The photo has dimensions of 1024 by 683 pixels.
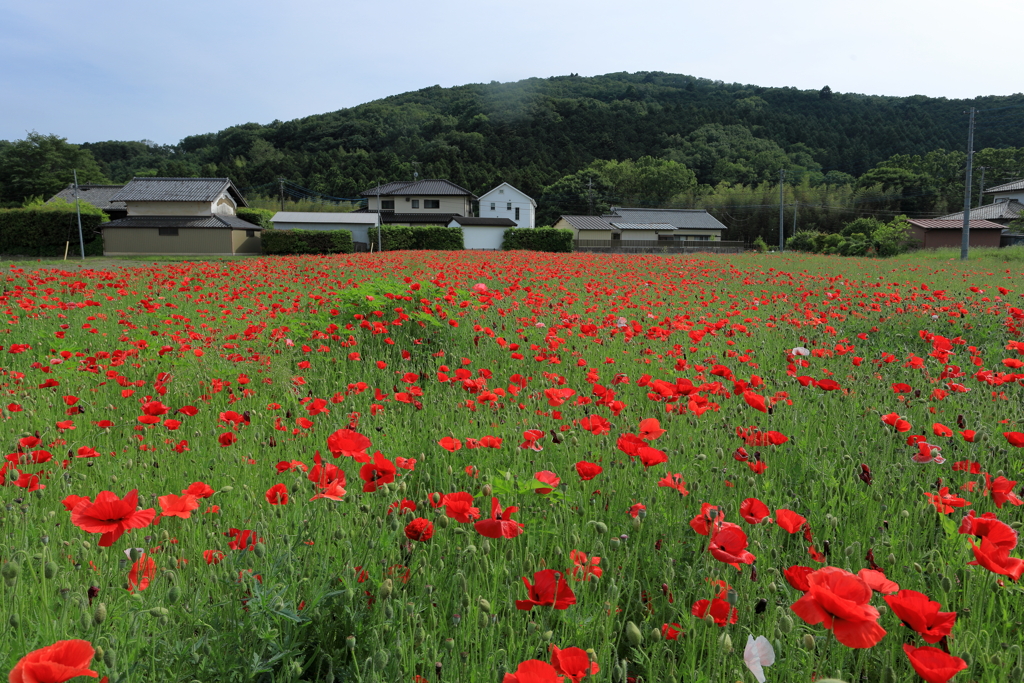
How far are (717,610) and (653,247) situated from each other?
4539 cm

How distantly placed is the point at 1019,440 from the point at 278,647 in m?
2.23

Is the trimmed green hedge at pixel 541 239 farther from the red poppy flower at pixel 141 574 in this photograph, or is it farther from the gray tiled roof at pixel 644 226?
the red poppy flower at pixel 141 574

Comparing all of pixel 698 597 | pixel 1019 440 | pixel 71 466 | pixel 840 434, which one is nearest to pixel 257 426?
pixel 71 466

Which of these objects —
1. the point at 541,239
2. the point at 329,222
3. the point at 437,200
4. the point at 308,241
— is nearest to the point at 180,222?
the point at 308,241

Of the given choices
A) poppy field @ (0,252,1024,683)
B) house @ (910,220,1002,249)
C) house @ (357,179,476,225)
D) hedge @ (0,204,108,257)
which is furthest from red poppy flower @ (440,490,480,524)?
house @ (357,179,476,225)

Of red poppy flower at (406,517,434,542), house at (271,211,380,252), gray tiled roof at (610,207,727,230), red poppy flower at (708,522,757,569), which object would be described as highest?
gray tiled roof at (610,207,727,230)

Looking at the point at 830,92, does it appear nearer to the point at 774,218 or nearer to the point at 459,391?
the point at 774,218

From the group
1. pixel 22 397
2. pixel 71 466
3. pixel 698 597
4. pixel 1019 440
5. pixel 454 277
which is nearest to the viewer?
pixel 698 597

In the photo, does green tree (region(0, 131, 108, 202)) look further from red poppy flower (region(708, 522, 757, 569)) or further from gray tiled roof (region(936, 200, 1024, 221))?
gray tiled roof (region(936, 200, 1024, 221))

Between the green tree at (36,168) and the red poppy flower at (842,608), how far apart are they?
2780 inches

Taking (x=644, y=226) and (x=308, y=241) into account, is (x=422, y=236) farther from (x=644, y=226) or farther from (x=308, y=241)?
(x=644, y=226)

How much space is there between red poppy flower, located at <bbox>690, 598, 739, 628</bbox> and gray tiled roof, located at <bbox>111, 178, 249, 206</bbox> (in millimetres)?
44916

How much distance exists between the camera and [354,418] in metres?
2.52

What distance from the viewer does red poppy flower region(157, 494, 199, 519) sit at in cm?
130
